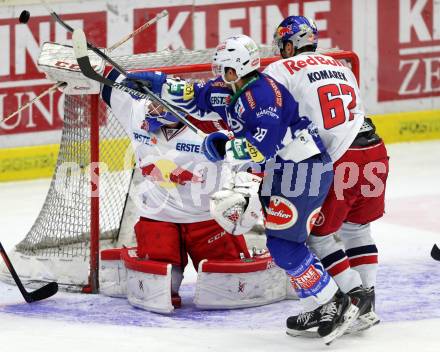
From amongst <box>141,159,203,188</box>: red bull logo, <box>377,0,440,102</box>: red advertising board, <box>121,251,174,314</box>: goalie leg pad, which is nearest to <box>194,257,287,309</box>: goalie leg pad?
<box>121,251,174,314</box>: goalie leg pad

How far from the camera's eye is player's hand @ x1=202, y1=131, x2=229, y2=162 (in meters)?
5.11

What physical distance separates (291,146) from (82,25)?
10.4 feet

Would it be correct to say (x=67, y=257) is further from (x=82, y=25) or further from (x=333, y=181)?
(x=82, y=25)

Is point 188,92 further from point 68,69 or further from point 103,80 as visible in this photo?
point 68,69

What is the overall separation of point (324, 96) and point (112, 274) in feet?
4.26

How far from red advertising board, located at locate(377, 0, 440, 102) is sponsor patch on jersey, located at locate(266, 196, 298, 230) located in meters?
3.90

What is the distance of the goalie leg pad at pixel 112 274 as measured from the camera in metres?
5.88

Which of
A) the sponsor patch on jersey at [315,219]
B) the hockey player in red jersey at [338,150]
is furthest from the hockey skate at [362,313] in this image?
the sponsor patch on jersey at [315,219]

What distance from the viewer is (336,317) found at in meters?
5.14

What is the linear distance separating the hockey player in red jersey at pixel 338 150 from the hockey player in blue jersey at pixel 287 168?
0.08 metres

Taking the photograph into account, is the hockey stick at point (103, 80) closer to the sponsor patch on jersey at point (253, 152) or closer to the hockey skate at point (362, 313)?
the sponsor patch on jersey at point (253, 152)

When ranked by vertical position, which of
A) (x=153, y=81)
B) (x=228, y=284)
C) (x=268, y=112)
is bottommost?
(x=228, y=284)

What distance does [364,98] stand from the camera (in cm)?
884

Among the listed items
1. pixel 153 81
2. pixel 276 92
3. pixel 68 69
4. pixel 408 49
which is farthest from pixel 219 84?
pixel 408 49
